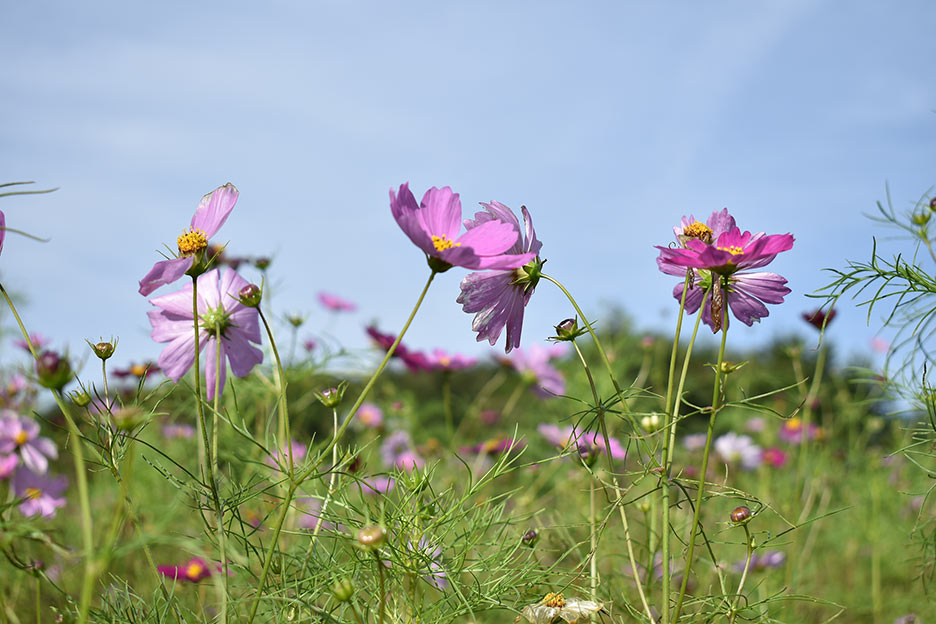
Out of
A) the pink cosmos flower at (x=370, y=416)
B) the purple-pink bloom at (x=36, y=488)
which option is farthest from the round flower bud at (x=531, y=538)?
the pink cosmos flower at (x=370, y=416)

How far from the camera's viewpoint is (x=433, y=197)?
67 cm

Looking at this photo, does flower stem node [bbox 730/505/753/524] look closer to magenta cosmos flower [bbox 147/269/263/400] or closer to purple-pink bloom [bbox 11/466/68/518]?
magenta cosmos flower [bbox 147/269/263/400]

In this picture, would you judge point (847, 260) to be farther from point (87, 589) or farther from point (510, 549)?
point (87, 589)

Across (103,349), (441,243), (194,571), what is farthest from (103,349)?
(194,571)

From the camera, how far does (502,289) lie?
0.75 metres

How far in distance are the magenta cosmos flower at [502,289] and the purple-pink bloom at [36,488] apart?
0.95 m

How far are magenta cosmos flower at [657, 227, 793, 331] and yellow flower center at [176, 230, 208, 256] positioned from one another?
17.4 inches

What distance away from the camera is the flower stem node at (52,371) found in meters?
0.44

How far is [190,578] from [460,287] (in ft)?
2.58

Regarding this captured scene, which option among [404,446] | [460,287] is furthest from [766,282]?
[404,446]

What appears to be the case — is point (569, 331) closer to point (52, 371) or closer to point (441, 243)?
point (441, 243)

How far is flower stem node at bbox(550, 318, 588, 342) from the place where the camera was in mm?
693

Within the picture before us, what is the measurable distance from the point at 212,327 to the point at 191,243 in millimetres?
110

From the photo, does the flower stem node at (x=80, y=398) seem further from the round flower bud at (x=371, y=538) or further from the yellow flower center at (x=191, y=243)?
the round flower bud at (x=371, y=538)
